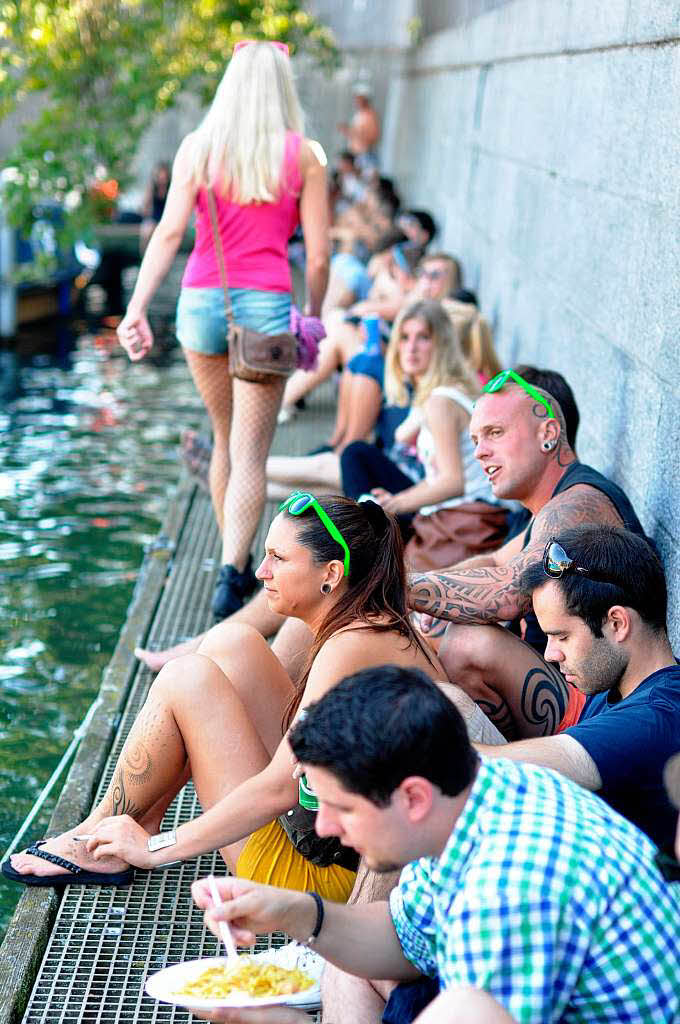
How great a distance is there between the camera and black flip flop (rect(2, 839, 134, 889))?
3199 mm

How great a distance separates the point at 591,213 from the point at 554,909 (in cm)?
370

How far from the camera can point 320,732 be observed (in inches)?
75.5

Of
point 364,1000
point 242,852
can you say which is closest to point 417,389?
point 242,852

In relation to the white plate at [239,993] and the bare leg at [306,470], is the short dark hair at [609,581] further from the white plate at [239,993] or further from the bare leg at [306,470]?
the bare leg at [306,470]

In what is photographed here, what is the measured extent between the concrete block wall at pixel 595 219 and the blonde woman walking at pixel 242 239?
1108 millimetres

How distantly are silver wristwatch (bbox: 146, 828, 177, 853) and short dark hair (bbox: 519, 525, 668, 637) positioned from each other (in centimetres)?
106

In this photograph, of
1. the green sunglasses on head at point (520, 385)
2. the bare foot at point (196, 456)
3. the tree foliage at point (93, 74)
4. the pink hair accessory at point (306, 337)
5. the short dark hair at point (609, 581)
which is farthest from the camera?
the tree foliage at point (93, 74)

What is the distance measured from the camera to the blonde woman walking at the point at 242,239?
185 inches

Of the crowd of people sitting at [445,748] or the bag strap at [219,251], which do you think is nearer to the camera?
the crowd of people sitting at [445,748]

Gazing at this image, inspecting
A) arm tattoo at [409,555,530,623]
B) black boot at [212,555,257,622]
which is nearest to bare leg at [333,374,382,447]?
black boot at [212,555,257,622]

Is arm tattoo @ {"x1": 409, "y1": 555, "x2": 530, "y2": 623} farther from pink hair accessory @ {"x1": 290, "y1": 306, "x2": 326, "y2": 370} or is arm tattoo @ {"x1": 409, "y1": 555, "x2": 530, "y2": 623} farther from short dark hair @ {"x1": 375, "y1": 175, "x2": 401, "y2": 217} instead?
short dark hair @ {"x1": 375, "y1": 175, "x2": 401, "y2": 217}

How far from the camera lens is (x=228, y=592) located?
4.85 meters

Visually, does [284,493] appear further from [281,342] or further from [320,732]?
[320,732]

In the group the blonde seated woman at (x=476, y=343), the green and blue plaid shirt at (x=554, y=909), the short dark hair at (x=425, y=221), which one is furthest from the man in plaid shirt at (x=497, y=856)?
the short dark hair at (x=425, y=221)
